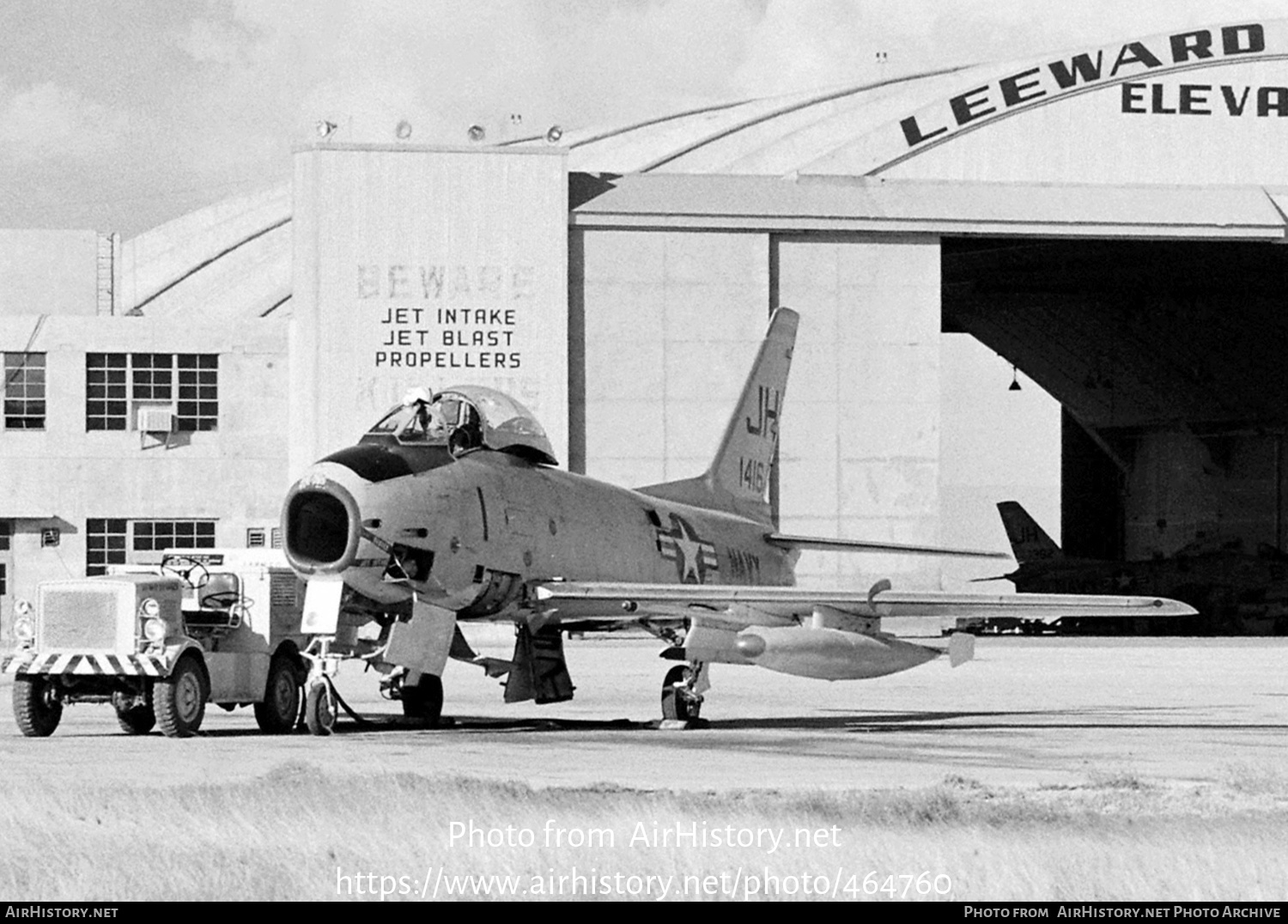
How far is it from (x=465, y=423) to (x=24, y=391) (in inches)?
1204

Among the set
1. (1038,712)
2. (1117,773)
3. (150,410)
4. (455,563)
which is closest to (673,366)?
(150,410)

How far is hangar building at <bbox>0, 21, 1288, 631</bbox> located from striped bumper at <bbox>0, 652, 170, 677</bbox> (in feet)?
89.1

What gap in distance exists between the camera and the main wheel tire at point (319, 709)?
2095 cm

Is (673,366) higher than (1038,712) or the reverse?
higher

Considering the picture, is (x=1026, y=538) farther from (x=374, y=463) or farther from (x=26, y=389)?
(x=374, y=463)

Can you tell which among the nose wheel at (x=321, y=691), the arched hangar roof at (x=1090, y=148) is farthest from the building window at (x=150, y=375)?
the nose wheel at (x=321, y=691)

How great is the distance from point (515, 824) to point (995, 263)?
5111 cm

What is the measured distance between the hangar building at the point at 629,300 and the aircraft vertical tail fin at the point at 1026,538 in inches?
998

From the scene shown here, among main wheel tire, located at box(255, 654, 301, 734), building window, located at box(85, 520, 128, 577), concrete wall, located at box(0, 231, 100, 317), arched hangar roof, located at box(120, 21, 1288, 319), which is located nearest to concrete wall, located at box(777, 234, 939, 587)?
arched hangar roof, located at box(120, 21, 1288, 319)

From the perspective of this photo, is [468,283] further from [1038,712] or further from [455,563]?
[455,563]

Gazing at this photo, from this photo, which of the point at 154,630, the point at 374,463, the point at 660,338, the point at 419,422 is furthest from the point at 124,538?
the point at 374,463

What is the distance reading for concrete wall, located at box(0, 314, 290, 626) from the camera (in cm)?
4941

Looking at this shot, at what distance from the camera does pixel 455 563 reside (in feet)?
69.4
